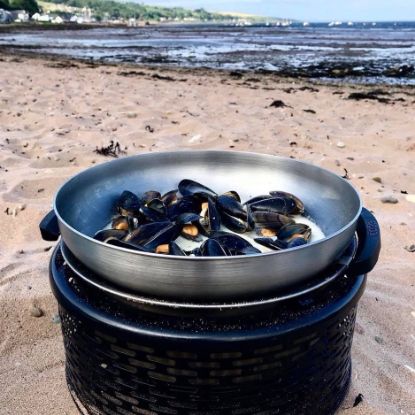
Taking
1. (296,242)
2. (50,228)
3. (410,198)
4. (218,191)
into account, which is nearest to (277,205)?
(296,242)

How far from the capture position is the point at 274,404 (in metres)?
1.49

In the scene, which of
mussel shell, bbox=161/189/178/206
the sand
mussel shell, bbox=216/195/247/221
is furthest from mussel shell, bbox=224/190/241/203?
the sand

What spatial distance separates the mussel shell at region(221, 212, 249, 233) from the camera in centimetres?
194

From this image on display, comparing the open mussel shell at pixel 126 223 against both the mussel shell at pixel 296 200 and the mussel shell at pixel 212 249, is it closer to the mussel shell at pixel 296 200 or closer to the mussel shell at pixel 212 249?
the mussel shell at pixel 212 249

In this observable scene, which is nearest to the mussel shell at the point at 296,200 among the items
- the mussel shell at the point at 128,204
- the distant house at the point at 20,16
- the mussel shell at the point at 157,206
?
the mussel shell at the point at 157,206

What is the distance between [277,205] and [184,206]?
1.39 ft

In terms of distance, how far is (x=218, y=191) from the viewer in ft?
7.57

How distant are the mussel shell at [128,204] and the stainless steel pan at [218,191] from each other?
0.21 ft

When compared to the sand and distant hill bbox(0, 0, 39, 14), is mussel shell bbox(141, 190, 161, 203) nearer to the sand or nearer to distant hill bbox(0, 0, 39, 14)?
the sand

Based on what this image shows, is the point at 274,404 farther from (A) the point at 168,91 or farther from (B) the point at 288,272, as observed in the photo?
(A) the point at 168,91

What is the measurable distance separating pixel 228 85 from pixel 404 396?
9766 millimetres

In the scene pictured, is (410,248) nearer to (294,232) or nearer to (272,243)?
(294,232)

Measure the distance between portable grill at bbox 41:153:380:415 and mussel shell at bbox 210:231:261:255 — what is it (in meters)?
0.32

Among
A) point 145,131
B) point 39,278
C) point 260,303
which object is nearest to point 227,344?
point 260,303
